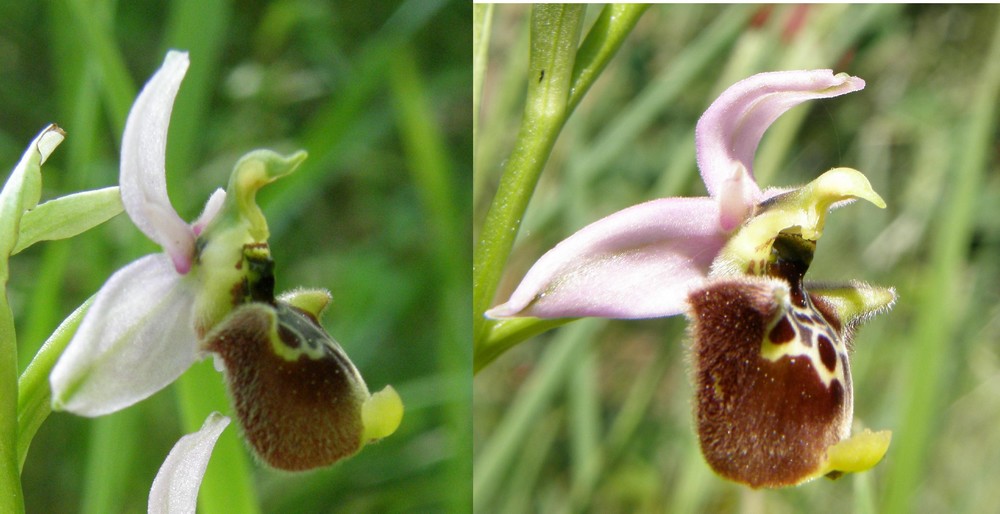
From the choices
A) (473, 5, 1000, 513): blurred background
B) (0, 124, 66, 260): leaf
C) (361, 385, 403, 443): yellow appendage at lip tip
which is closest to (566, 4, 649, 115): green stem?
(361, 385, 403, 443): yellow appendage at lip tip

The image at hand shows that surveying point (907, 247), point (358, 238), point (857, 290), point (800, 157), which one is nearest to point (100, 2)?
point (358, 238)

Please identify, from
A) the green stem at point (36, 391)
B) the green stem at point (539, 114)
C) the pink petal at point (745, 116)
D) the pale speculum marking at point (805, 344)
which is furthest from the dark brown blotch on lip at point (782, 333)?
the green stem at point (36, 391)

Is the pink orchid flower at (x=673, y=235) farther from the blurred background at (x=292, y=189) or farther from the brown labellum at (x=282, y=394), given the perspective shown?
the blurred background at (x=292, y=189)

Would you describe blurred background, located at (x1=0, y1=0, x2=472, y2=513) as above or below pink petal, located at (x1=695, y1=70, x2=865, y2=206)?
below

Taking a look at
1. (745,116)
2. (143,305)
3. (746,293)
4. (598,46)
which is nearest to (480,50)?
(598,46)

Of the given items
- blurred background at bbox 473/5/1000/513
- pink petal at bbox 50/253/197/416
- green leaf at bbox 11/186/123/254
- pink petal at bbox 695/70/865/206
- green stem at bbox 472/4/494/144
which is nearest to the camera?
pink petal at bbox 50/253/197/416

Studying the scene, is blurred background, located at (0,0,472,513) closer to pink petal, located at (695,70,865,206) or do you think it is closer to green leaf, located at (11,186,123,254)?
green leaf, located at (11,186,123,254)

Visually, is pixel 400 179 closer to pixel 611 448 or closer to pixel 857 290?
pixel 611 448
